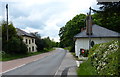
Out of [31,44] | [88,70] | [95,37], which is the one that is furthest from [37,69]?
[31,44]

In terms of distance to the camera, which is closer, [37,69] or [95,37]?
[37,69]

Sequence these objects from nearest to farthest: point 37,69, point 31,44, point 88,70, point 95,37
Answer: point 88,70 → point 37,69 → point 95,37 → point 31,44

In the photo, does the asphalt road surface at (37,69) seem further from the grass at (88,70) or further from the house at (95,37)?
the house at (95,37)

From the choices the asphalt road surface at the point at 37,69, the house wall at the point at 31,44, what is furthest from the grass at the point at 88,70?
the house wall at the point at 31,44

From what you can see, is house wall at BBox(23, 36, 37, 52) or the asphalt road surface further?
house wall at BBox(23, 36, 37, 52)

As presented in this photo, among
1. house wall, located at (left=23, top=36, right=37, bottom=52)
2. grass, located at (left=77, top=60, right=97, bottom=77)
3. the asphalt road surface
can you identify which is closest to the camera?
grass, located at (left=77, top=60, right=97, bottom=77)

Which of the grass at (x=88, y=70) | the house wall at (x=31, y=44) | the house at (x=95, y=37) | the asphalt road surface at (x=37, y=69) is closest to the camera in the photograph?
the grass at (x=88, y=70)

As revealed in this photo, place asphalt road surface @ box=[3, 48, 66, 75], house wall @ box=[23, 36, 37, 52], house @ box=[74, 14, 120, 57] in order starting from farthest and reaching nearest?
house wall @ box=[23, 36, 37, 52], house @ box=[74, 14, 120, 57], asphalt road surface @ box=[3, 48, 66, 75]

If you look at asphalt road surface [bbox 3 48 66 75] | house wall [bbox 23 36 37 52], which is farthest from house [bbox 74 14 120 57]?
house wall [bbox 23 36 37 52]

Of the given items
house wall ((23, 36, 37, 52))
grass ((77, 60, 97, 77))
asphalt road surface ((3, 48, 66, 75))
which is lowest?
asphalt road surface ((3, 48, 66, 75))

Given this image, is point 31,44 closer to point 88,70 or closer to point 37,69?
point 37,69

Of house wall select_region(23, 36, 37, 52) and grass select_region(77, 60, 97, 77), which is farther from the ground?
house wall select_region(23, 36, 37, 52)

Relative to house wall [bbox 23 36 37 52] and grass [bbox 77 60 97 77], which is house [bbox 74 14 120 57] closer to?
grass [bbox 77 60 97 77]

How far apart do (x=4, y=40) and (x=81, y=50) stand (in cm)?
1360
